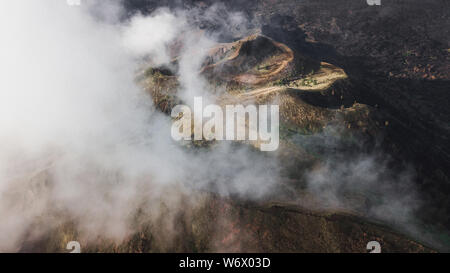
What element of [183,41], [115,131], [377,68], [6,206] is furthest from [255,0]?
[6,206]

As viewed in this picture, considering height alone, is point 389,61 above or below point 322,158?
above

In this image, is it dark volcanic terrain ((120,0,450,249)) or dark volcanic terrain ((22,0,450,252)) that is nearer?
dark volcanic terrain ((22,0,450,252))

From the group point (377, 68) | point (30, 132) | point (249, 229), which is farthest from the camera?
point (377, 68)

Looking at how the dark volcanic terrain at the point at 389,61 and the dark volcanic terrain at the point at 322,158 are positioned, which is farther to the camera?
the dark volcanic terrain at the point at 389,61

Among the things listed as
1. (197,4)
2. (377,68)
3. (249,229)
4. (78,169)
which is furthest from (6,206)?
(197,4)

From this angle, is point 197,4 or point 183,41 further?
point 197,4

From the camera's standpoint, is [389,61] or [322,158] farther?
[389,61]

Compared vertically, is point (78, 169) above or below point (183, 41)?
below

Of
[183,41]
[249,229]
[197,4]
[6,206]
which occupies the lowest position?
[6,206]

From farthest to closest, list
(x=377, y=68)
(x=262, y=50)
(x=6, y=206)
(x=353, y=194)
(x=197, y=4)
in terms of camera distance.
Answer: (x=197, y=4) < (x=377, y=68) < (x=262, y=50) < (x=6, y=206) < (x=353, y=194)

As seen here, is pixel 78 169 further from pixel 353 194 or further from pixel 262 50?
pixel 262 50
